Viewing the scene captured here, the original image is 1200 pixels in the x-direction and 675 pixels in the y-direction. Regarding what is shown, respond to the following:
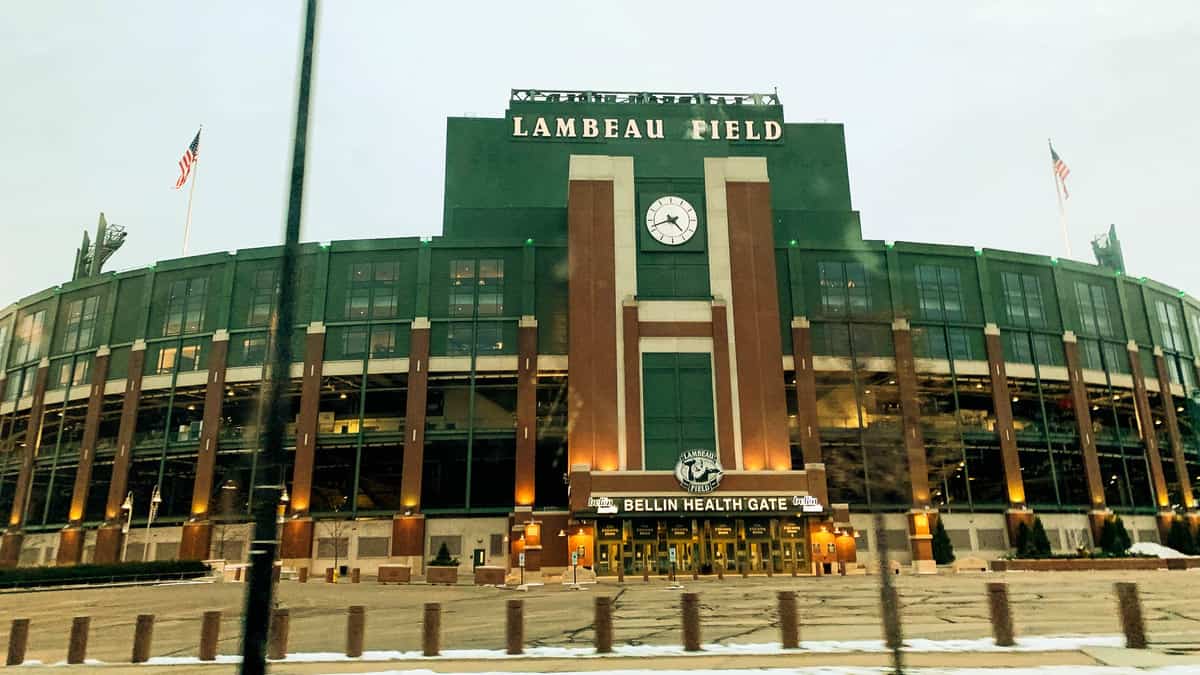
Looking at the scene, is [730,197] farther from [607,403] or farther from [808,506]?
[808,506]

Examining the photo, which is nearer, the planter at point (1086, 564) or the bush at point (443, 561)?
the planter at point (1086, 564)

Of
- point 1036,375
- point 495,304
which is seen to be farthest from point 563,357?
point 1036,375

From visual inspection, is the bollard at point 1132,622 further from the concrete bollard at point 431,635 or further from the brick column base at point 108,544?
the brick column base at point 108,544

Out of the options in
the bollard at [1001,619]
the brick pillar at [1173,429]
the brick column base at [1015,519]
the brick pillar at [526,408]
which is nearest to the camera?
the bollard at [1001,619]

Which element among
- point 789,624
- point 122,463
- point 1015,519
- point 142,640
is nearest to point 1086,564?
point 1015,519

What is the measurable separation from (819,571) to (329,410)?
4445 centimetres

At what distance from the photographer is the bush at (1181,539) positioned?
6384cm

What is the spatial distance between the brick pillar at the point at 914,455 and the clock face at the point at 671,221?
18243 millimetres

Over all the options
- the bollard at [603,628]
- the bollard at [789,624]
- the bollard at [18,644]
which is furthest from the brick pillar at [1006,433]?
the bollard at [18,644]

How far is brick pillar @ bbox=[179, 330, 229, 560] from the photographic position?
6178 centimetres

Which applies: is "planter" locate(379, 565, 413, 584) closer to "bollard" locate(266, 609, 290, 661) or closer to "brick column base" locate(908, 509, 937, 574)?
"brick column base" locate(908, 509, 937, 574)

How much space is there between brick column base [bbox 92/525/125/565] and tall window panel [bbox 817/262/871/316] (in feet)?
199

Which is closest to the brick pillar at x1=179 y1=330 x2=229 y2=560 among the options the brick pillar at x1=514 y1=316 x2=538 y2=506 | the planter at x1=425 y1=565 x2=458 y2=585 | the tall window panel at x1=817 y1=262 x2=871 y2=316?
the planter at x1=425 y1=565 x2=458 y2=585

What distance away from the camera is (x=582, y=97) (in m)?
81.2
